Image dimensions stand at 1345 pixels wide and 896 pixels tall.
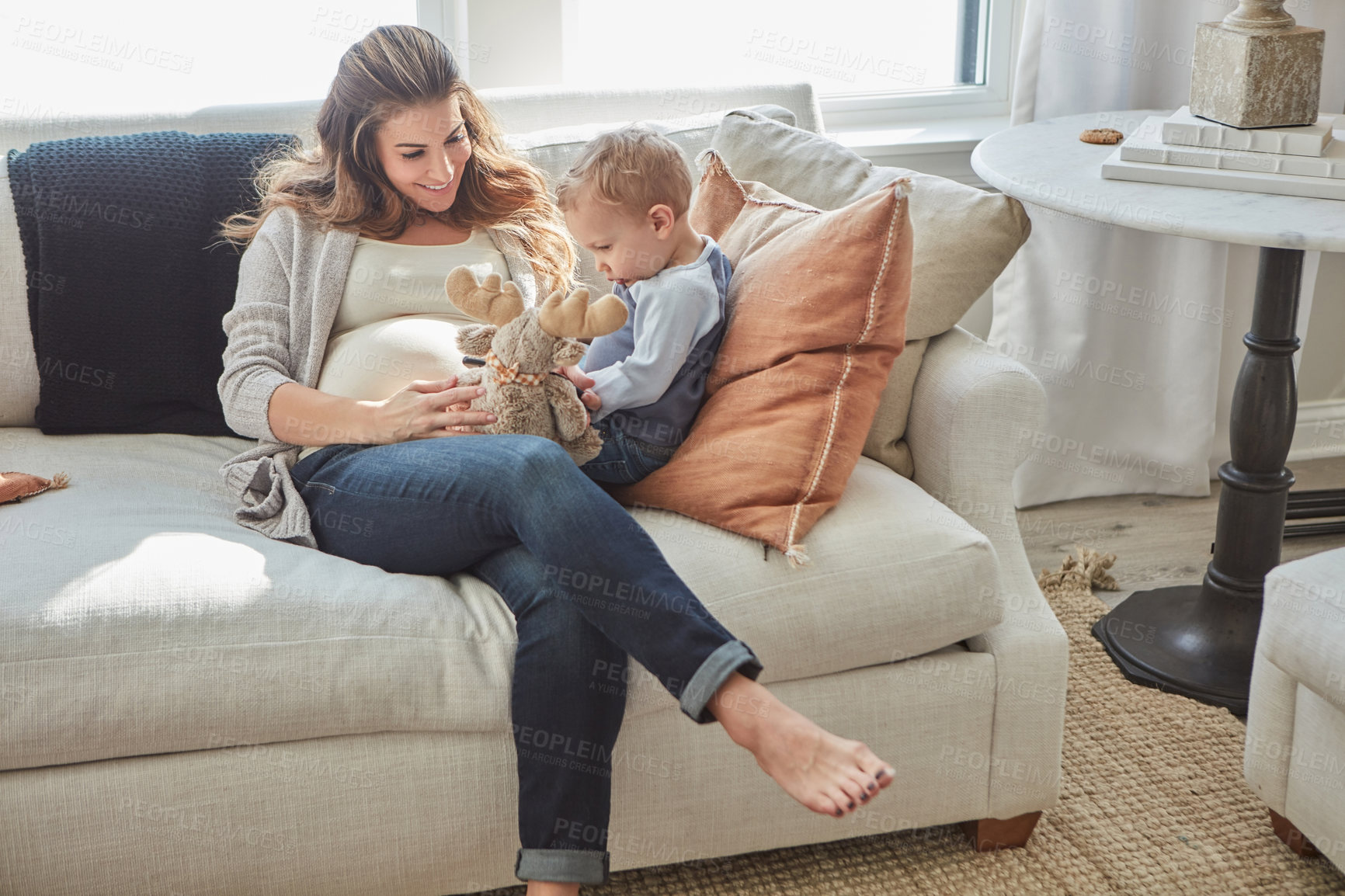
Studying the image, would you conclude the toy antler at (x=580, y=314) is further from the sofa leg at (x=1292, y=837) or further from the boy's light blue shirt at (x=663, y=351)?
the sofa leg at (x=1292, y=837)

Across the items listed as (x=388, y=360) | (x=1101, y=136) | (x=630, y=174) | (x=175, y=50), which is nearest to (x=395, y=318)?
(x=388, y=360)

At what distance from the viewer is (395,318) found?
167cm

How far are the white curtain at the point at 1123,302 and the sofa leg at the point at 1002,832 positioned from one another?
986 millimetres

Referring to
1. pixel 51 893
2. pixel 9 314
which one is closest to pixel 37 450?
pixel 9 314

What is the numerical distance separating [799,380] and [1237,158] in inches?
29.6

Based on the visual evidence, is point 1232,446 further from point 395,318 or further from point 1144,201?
point 395,318

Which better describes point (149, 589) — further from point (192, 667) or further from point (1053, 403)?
point (1053, 403)

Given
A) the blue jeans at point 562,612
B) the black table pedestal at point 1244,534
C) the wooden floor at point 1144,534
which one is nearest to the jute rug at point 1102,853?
the black table pedestal at point 1244,534

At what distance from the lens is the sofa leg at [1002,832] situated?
150 centimetres

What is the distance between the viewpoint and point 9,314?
1.72 m

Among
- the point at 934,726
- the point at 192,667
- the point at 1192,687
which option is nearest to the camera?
the point at 192,667

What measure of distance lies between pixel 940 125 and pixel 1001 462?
4.31 ft

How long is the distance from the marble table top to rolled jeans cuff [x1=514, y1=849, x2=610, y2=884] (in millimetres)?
1051

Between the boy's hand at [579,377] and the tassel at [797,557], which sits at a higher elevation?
the boy's hand at [579,377]
